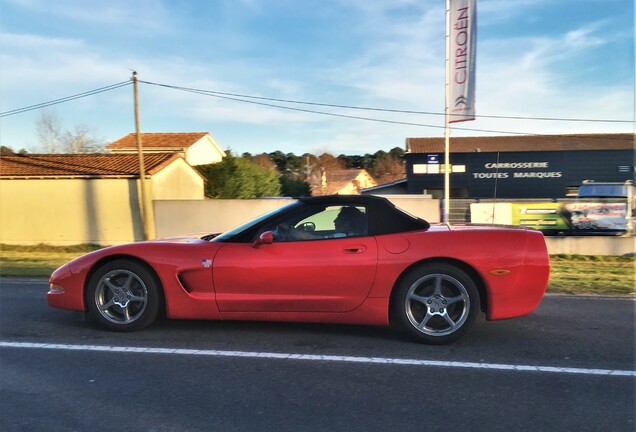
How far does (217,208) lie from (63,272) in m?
12.3

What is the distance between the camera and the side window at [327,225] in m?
4.63

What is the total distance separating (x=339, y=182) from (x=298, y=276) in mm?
51487

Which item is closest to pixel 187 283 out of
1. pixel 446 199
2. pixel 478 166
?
pixel 446 199

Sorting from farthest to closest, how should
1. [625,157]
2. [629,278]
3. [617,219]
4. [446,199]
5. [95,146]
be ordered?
[625,157] < [95,146] < [617,219] < [446,199] < [629,278]

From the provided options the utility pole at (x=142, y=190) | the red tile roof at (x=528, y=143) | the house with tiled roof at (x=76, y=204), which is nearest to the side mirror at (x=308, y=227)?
the utility pole at (x=142, y=190)

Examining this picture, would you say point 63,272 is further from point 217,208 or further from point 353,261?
point 217,208

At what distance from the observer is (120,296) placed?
479 cm

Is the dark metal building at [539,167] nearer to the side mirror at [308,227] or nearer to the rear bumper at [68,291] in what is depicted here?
the side mirror at [308,227]

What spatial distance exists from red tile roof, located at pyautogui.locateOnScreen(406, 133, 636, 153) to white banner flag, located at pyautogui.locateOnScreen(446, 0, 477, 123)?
32911 millimetres

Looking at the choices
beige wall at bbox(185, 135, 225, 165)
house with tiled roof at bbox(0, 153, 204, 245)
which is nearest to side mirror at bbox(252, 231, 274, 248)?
house with tiled roof at bbox(0, 153, 204, 245)

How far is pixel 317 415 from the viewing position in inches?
120

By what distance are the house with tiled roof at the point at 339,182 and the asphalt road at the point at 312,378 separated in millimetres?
42684

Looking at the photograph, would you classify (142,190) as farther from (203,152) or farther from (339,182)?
(339,182)

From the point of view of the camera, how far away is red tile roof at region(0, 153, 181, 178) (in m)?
18.7
